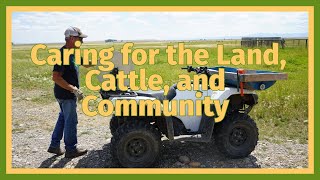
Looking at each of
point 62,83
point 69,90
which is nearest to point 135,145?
point 69,90

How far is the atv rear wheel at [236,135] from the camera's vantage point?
18.4ft

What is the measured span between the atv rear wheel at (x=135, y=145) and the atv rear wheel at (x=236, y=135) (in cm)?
109

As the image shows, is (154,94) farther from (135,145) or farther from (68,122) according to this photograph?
(68,122)

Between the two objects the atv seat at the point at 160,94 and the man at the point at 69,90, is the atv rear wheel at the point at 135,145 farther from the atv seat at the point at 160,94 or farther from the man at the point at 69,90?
the man at the point at 69,90

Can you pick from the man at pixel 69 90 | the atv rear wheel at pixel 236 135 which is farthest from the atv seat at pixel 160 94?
the man at pixel 69 90

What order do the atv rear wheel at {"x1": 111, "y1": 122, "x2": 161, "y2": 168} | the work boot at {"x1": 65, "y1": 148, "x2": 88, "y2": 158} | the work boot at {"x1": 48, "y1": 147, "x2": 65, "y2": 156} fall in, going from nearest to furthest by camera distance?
the atv rear wheel at {"x1": 111, "y1": 122, "x2": 161, "y2": 168}
the work boot at {"x1": 65, "y1": 148, "x2": 88, "y2": 158}
the work boot at {"x1": 48, "y1": 147, "x2": 65, "y2": 156}

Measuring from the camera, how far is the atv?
5.20 meters

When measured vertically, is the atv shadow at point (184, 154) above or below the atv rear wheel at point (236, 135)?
below

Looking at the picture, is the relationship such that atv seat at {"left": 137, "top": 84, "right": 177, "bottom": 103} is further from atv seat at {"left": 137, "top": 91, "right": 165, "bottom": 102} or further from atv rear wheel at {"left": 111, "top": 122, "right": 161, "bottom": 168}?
atv rear wheel at {"left": 111, "top": 122, "right": 161, "bottom": 168}

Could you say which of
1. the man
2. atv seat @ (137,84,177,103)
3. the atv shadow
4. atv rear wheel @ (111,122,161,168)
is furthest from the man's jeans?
atv seat @ (137,84,177,103)

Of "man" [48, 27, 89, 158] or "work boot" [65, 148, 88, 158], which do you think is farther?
"work boot" [65, 148, 88, 158]

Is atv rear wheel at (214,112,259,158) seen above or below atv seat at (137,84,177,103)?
below

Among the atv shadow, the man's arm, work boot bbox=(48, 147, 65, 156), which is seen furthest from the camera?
work boot bbox=(48, 147, 65, 156)

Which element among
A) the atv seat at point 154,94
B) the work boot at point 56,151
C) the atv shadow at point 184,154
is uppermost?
the atv seat at point 154,94
